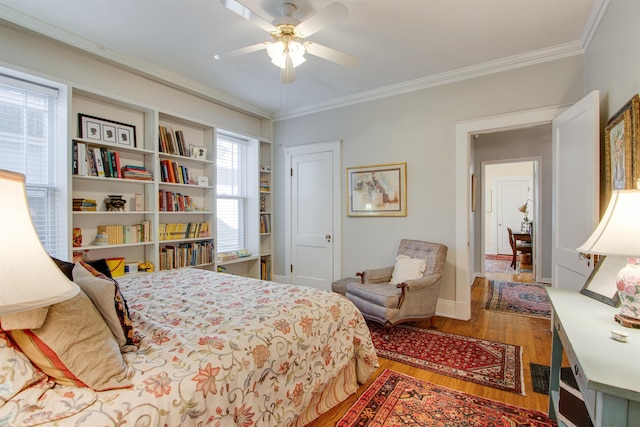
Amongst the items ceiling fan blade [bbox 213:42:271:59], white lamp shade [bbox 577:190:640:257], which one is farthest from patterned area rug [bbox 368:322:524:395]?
ceiling fan blade [bbox 213:42:271:59]

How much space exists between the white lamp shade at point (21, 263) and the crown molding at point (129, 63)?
8.83 ft

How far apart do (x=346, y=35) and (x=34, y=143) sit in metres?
2.85

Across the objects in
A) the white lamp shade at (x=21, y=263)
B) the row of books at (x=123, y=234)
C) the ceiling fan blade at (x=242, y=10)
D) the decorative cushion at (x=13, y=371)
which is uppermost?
the ceiling fan blade at (x=242, y=10)

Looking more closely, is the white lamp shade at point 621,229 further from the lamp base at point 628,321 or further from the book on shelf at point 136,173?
the book on shelf at point 136,173

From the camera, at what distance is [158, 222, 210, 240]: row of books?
3475 mm

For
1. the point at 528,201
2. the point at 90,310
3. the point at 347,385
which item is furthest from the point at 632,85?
the point at 528,201

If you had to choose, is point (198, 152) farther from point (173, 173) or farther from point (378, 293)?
point (378, 293)

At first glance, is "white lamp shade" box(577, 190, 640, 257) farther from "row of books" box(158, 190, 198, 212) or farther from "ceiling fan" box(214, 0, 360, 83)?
"row of books" box(158, 190, 198, 212)

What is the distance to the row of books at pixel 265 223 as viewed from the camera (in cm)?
474

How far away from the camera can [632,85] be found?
5.88 ft

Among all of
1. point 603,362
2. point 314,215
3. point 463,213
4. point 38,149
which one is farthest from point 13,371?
point 314,215

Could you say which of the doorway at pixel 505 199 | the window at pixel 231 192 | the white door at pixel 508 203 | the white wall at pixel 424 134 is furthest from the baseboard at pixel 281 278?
the white door at pixel 508 203

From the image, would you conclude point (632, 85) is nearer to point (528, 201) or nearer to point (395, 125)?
point (395, 125)

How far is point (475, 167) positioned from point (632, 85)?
4.08 m
